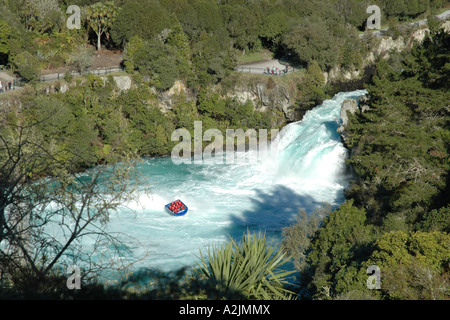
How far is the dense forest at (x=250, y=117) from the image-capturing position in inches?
508

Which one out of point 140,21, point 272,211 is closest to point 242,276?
point 272,211

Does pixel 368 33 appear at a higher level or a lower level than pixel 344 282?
higher

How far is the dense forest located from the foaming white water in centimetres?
263

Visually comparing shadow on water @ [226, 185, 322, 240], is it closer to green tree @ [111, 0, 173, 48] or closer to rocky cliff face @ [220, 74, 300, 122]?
rocky cliff face @ [220, 74, 300, 122]

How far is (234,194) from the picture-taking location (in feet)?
102

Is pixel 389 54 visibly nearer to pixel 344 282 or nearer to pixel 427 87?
pixel 427 87

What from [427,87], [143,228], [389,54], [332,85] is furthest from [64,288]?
[389,54]

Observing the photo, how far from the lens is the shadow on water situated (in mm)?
26555

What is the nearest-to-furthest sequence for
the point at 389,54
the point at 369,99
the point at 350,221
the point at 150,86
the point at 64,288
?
the point at 64,288 < the point at 350,221 < the point at 369,99 < the point at 150,86 < the point at 389,54

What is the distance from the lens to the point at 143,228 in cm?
2631

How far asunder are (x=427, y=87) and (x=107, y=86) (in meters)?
27.4

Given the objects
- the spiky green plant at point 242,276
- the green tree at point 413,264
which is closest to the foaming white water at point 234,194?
the spiky green plant at point 242,276

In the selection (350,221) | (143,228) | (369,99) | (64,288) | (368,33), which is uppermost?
(368,33)

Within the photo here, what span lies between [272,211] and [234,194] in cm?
363
